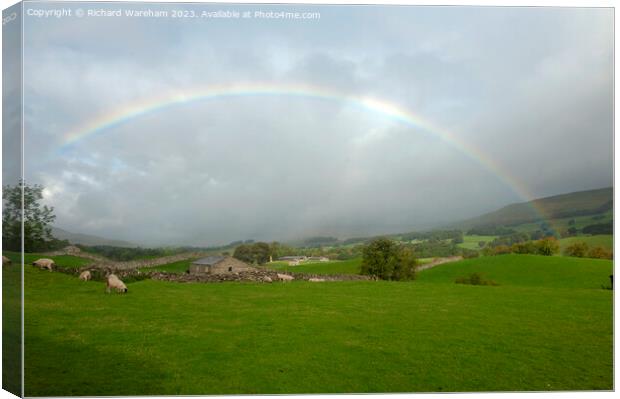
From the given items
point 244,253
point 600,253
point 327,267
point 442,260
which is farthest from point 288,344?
point 442,260

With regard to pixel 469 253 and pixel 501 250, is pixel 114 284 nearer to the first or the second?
pixel 469 253

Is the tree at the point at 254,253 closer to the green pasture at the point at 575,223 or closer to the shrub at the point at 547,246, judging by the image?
the green pasture at the point at 575,223

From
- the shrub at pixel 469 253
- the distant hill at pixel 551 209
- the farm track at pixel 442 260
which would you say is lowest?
the farm track at pixel 442 260

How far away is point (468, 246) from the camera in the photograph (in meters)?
21.1

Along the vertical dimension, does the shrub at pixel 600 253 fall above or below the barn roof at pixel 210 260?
below

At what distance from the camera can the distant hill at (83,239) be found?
9944 millimetres

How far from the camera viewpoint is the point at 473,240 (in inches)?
822

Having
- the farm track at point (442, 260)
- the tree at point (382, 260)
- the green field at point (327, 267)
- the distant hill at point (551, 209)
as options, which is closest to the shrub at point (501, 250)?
the farm track at point (442, 260)

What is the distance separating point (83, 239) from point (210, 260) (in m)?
3.98

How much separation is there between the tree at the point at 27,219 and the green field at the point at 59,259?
0.13 metres

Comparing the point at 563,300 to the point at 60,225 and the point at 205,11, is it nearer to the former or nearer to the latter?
the point at 205,11

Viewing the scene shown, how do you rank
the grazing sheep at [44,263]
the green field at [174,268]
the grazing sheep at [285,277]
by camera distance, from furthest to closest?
the grazing sheep at [285,277], the green field at [174,268], the grazing sheep at [44,263]

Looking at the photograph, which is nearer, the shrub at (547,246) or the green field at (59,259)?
the green field at (59,259)

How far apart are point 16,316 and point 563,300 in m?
14.2
